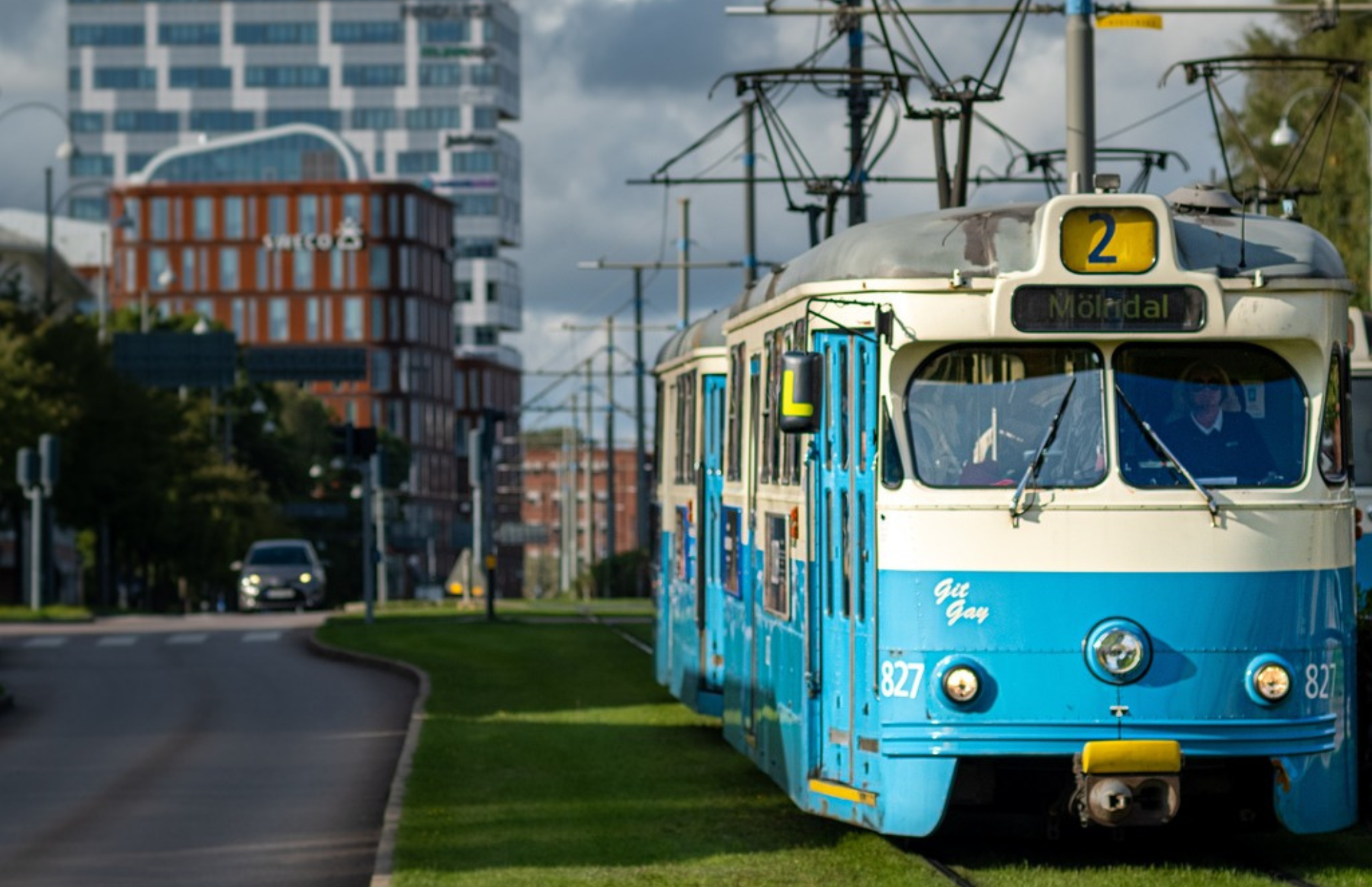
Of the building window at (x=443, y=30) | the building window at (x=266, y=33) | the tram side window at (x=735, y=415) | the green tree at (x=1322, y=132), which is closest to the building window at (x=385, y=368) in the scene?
the building window at (x=443, y=30)

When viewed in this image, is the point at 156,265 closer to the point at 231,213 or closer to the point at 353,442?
the point at 231,213

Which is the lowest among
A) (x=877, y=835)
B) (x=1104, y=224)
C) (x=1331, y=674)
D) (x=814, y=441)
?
(x=877, y=835)

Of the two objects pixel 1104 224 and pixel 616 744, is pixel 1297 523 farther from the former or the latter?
pixel 616 744

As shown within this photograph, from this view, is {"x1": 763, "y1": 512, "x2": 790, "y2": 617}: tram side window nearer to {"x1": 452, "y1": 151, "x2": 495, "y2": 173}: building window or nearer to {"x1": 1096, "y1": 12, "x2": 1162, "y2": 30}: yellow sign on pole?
{"x1": 1096, "y1": 12, "x2": 1162, "y2": 30}: yellow sign on pole

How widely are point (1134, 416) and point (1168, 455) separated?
24cm

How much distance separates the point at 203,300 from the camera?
157625mm

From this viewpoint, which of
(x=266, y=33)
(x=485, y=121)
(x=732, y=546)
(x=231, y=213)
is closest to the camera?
(x=732, y=546)

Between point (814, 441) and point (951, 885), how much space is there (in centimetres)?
279

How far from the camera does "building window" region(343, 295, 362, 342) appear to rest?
158250mm

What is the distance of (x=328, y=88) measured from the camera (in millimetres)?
189250

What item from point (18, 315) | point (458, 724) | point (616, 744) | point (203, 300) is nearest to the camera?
point (616, 744)

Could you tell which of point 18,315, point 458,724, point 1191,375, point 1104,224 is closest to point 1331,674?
point 1191,375

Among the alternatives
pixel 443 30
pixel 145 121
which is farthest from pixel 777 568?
pixel 145 121

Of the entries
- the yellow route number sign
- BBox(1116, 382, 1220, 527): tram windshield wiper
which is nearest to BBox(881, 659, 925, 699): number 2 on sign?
BBox(1116, 382, 1220, 527): tram windshield wiper
